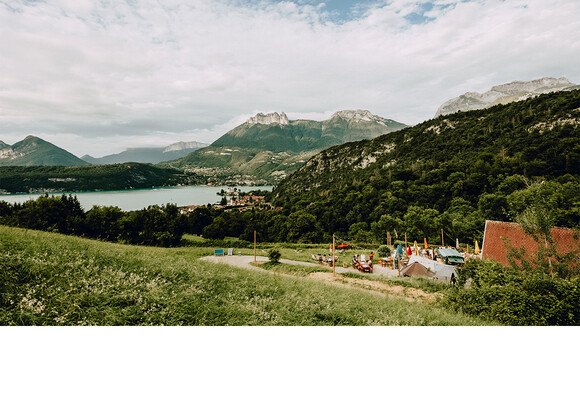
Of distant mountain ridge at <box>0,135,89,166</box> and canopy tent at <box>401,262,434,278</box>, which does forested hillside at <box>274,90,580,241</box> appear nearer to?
canopy tent at <box>401,262,434,278</box>

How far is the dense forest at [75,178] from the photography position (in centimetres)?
4128

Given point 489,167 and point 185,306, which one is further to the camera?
point 489,167

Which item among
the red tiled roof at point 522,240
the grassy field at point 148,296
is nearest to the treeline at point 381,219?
the red tiled roof at point 522,240

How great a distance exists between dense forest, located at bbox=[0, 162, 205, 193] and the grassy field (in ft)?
150

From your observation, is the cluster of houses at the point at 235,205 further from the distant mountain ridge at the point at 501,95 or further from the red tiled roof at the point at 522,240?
the distant mountain ridge at the point at 501,95

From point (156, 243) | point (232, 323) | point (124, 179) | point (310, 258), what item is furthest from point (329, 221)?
point (124, 179)

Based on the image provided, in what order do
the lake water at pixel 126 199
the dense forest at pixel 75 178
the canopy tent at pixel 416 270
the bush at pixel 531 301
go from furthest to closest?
1. the dense forest at pixel 75 178
2. the lake water at pixel 126 199
3. the canopy tent at pixel 416 270
4. the bush at pixel 531 301

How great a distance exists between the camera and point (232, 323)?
121 inches

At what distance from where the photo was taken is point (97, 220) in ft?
56.0

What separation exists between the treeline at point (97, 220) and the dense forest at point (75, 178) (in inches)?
1091

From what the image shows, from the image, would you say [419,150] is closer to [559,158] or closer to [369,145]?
[369,145]

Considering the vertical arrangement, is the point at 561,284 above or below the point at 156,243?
above

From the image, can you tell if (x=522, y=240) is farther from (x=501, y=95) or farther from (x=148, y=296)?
(x=501, y=95)

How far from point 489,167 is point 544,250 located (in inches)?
1452
